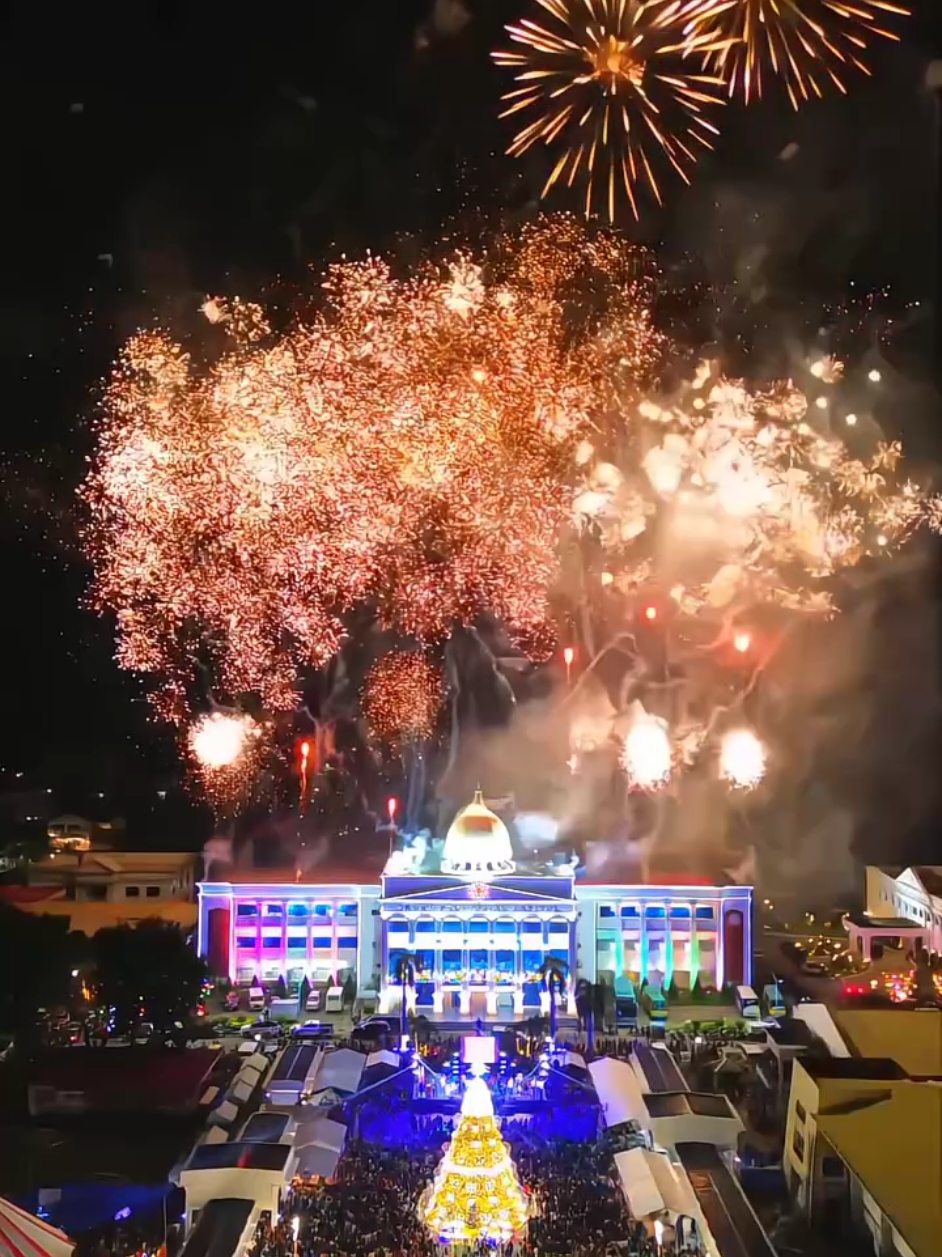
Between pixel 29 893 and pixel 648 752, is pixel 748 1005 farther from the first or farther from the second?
pixel 29 893

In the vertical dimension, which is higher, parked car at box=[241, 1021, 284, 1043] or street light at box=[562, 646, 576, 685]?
street light at box=[562, 646, 576, 685]

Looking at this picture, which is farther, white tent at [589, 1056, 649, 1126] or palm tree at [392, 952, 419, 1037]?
palm tree at [392, 952, 419, 1037]

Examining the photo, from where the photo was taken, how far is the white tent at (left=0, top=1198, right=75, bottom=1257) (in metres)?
7.65

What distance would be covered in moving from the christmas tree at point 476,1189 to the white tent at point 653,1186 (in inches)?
31.0

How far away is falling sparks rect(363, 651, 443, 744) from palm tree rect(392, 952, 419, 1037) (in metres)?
2.37

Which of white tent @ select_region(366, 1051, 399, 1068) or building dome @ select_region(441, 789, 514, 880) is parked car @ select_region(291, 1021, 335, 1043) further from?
building dome @ select_region(441, 789, 514, 880)

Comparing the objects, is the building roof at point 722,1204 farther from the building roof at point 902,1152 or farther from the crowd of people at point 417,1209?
the building roof at point 902,1152

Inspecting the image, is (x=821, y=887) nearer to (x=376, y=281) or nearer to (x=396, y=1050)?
(x=396, y=1050)

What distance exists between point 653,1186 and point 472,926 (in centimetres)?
578

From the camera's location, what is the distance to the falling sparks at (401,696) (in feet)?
43.8

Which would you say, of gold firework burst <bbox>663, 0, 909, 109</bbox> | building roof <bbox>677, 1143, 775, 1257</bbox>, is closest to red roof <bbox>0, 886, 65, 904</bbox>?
building roof <bbox>677, 1143, 775, 1257</bbox>

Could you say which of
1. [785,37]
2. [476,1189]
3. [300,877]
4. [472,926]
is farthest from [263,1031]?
[785,37]

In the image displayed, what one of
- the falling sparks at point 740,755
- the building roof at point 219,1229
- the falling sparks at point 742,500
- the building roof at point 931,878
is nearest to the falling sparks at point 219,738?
the falling sparks at point 742,500

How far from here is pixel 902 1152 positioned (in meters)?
7.95
